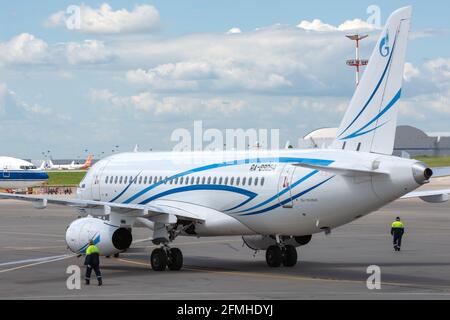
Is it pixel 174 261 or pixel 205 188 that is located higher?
pixel 205 188

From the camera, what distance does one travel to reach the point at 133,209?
34719mm

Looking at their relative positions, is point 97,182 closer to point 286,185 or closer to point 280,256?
point 280,256

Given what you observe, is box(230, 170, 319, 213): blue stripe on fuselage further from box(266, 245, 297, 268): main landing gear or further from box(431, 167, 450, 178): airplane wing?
box(431, 167, 450, 178): airplane wing

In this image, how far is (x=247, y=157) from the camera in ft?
118

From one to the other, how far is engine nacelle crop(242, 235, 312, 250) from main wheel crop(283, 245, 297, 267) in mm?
295

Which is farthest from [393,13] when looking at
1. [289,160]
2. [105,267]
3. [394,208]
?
[394,208]

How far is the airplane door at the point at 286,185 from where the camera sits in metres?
32.9

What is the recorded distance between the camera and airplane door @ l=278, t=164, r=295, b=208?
32.9 meters

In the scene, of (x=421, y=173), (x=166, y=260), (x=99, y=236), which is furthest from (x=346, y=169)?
A: (x=99, y=236)

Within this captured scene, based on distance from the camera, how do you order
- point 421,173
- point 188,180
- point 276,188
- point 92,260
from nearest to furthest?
point 421,173, point 92,260, point 276,188, point 188,180

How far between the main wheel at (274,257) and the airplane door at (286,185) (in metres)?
4.23

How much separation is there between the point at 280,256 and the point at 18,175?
80002 millimetres

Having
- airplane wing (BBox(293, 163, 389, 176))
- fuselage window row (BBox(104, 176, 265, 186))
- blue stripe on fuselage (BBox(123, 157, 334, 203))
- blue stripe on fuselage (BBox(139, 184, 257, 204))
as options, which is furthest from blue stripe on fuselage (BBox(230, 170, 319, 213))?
airplane wing (BBox(293, 163, 389, 176))

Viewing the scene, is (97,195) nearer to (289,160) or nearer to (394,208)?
(289,160)
